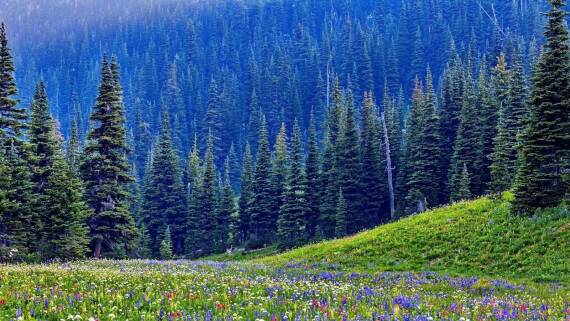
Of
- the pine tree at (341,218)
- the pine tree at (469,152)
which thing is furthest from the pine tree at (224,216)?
the pine tree at (469,152)

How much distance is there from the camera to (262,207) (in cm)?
6444

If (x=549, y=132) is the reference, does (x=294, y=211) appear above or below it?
below

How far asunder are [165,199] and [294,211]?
19573 mm

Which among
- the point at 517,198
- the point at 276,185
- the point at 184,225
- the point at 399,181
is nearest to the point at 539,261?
the point at 517,198

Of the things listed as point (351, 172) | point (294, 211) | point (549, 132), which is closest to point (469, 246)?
point (549, 132)

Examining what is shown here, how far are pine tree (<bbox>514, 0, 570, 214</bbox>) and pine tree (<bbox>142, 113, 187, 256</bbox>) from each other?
5125 centimetres

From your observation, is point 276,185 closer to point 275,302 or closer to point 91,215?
point 91,215

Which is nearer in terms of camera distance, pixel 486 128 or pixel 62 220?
pixel 62 220

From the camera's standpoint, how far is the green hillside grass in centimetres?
1988

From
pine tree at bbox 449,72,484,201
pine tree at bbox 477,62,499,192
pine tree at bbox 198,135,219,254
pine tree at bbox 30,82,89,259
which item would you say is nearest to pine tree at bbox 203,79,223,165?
pine tree at bbox 198,135,219,254

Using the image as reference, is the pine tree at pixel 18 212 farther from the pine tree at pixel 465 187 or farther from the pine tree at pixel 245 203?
the pine tree at pixel 465 187

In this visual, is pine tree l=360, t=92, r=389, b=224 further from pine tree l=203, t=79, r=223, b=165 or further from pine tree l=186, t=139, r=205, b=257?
pine tree l=203, t=79, r=223, b=165

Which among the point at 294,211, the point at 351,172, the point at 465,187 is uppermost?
the point at 351,172

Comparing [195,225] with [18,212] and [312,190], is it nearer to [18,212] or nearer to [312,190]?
[312,190]
